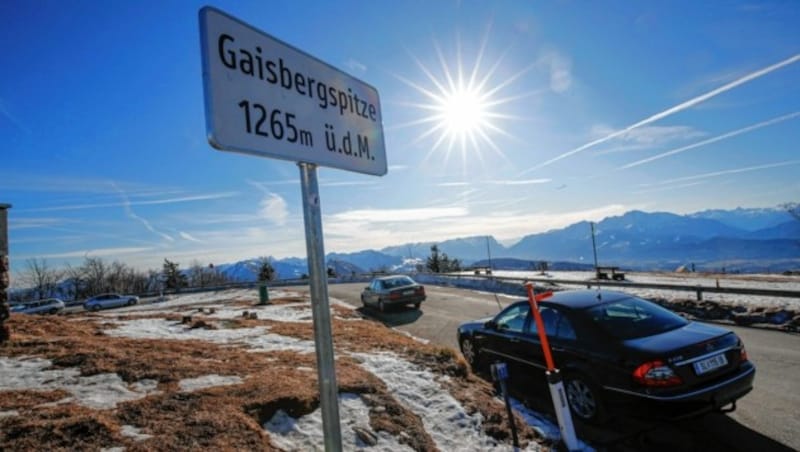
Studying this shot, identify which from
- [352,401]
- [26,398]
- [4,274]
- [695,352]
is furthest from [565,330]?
[4,274]

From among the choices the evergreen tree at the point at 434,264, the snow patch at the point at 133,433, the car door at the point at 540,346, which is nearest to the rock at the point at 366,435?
the snow patch at the point at 133,433

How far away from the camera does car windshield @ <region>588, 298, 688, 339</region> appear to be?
4.69 meters

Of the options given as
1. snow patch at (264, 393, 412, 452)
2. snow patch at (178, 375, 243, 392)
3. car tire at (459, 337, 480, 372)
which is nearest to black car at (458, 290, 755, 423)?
car tire at (459, 337, 480, 372)

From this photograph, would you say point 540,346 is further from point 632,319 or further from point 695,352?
point 695,352

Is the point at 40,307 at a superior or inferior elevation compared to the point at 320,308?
inferior

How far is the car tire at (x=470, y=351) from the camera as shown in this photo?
7230 mm

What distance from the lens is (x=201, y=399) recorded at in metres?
4.19

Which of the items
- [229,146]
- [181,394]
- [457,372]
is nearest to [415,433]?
[457,372]

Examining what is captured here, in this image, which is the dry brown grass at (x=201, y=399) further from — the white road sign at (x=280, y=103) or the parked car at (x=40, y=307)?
the parked car at (x=40, y=307)

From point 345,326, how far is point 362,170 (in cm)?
977

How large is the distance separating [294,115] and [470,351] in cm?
668

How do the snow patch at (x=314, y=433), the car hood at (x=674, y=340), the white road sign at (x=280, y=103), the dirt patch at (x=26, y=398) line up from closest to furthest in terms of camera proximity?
the white road sign at (x=280, y=103) → the snow patch at (x=314, y=433) → the dirt patch at (x=26, y=398) → the car hood at (x=674, y=340)

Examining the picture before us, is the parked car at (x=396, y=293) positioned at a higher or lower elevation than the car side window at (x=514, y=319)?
lower

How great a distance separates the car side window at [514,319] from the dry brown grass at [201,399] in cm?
94
